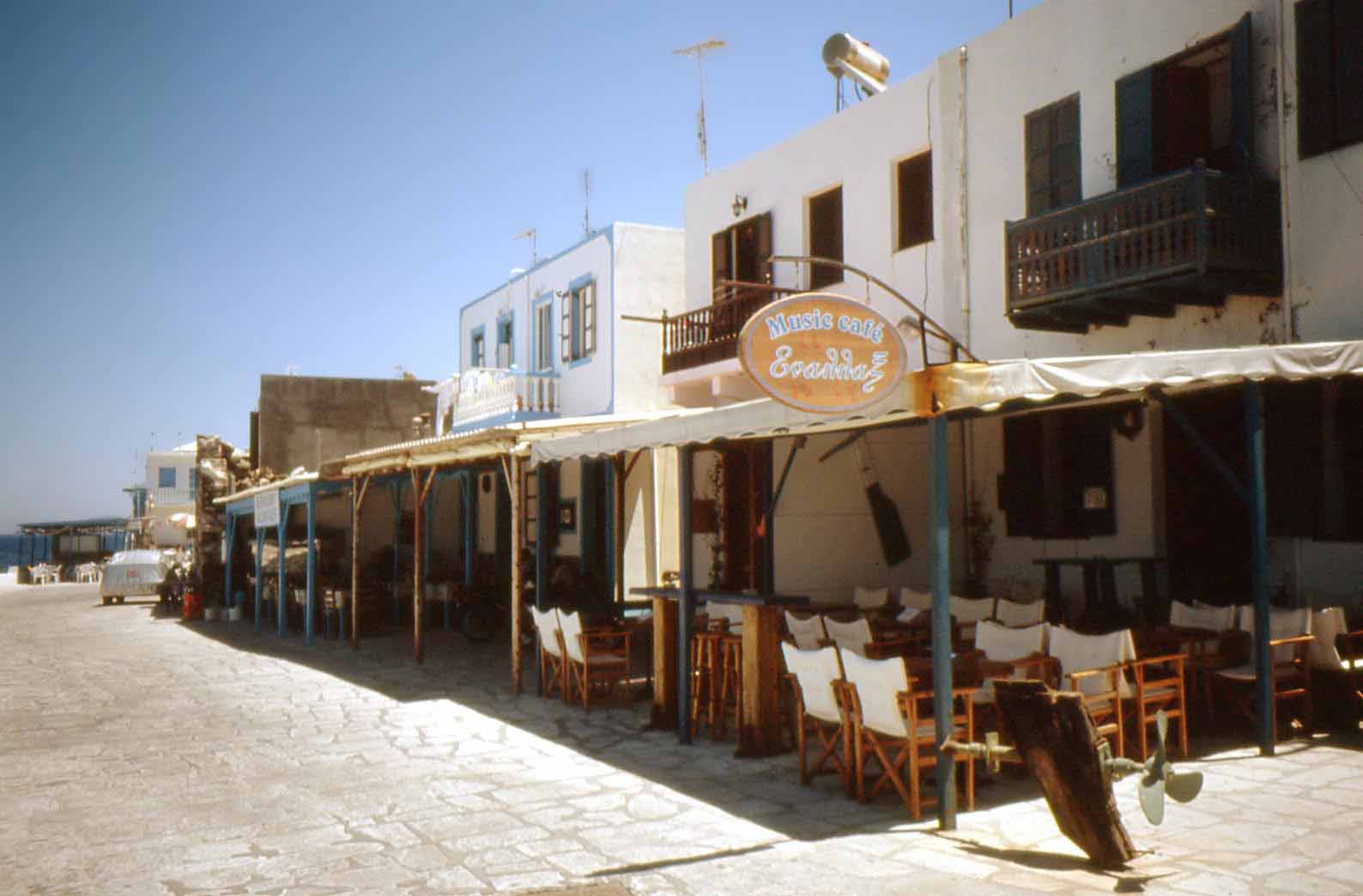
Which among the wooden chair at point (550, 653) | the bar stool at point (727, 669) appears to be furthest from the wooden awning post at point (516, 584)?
the bar stool at point (727, 669)

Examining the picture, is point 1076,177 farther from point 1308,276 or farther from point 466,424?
point 466,424

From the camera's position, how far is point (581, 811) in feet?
21.1

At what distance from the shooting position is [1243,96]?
932 cm

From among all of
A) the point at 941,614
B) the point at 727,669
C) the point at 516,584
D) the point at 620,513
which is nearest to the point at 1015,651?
the point at 941,614

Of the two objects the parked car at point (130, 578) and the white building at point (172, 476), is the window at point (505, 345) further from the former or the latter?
the white building at point (172, 476)

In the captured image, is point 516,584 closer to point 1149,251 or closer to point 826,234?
point 1149,251

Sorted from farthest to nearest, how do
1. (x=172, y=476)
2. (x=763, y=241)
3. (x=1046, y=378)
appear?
1. (x=172, y=476)
2. (x=763, y=241)
3. (x=1046, y=378)

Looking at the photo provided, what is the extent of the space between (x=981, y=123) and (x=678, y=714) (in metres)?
7.80

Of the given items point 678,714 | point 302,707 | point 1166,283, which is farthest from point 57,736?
point 1166,283

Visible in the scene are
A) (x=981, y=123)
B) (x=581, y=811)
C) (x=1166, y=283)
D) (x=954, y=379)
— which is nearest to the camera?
(x=954, y=379)

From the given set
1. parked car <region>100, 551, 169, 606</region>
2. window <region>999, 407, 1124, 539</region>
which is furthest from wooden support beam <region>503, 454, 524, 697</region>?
parked car <region>100, 551, 169, 606</region>

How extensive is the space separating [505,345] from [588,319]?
14.7ft

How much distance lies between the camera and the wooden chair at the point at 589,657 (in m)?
9.66

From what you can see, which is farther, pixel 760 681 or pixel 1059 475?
pixel 1059 475
